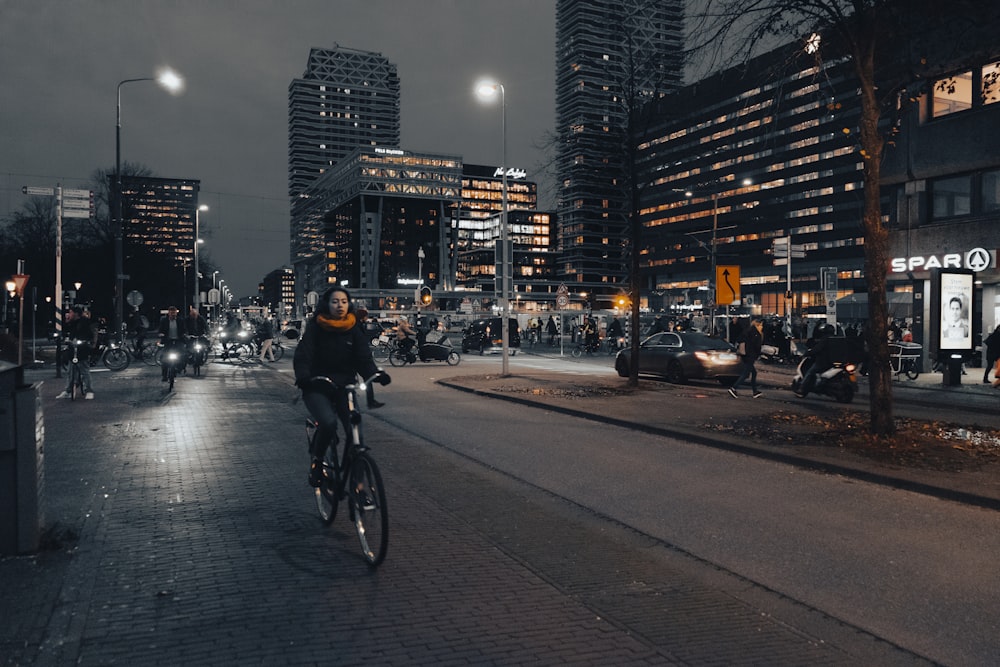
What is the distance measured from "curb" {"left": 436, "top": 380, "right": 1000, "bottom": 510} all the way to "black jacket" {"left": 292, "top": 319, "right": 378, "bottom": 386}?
18.1ft

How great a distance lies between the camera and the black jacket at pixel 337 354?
6.07 metres

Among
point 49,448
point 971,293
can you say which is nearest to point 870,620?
point 49,448

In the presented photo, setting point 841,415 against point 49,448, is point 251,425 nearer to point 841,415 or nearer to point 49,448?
point 49,448

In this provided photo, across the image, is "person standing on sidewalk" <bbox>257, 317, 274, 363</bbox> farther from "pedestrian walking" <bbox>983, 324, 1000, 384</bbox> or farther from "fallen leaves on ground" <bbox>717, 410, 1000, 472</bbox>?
"pedestrian walking" <bbox>983, 324, 1000, 384</bbox>

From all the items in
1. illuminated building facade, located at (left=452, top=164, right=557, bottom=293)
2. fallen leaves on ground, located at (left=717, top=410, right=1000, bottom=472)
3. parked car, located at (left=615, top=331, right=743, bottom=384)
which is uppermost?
illuminated building facade, located at (left=452, top=164, right=557, bottom=293)

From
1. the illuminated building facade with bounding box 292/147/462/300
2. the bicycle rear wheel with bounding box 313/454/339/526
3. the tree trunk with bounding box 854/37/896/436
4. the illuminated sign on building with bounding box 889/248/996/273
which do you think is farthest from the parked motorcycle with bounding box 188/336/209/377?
the illuminated building facade with bounding box 292/147/462/300

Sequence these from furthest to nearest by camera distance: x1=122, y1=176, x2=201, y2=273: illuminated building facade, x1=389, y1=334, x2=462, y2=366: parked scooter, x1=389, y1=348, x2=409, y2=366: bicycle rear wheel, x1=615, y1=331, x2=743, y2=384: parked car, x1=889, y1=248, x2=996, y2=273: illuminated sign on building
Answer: x1=122, y1=176, x2=201, y2=273: illuminated building facade → x1=389, y1=334, x2=462, y2=366: parked scooter → x1=389, y1=348, x2=409, y2=366: bicycle rear wheel → x1=889, y1=248, x2=996, y2=273: illuminated sign on building → x1=615, y1=331, x2=743, y2=384: parked car

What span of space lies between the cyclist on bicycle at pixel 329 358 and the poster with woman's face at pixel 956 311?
17914 mm

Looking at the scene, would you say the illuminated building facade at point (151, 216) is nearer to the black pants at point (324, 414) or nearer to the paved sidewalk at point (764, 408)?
the paved sidewalk at point (764, 408)

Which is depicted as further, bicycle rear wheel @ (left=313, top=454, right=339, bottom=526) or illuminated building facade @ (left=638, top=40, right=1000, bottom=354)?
illuminated building facade @ (left=638, top=40, right=1000, bottom=354)

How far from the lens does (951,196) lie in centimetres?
2288

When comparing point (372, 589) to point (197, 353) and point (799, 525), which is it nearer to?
point (799, 525)

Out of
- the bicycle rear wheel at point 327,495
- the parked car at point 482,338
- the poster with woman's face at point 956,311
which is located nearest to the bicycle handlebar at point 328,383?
the bicycle rear wheel at point 327,495

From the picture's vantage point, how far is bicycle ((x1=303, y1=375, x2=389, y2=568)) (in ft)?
16.9
